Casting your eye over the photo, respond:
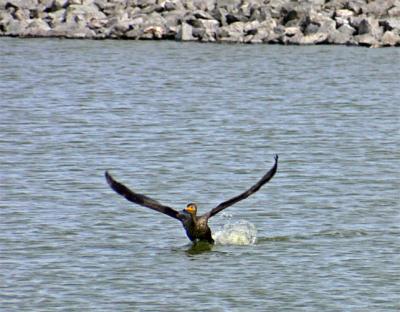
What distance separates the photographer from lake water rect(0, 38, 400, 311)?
1584 cm

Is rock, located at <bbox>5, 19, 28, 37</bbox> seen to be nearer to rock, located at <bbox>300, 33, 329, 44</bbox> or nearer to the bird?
rock, located at <bbox>300, 33, 329, 44</bbox>

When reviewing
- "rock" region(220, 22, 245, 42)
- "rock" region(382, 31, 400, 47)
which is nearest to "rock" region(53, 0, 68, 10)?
"rock" region(220, 22, 245, 42)

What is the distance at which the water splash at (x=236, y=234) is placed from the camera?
722 inches

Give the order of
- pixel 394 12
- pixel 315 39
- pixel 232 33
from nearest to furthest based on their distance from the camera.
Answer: pixel 315 39, pixel 394 12, pixel 232 33

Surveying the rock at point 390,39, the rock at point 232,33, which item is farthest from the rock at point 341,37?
the rock at point 232,33

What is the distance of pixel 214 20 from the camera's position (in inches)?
1823

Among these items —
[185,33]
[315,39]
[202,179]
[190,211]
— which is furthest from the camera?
[185,33]

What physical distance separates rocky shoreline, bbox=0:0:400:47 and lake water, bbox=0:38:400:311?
5.14ft

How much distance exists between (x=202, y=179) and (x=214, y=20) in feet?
78.2

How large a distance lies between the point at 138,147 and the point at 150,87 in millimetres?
10784

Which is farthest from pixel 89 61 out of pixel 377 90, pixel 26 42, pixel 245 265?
pixel 245 265

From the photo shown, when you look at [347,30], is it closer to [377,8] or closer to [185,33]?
[377,8]

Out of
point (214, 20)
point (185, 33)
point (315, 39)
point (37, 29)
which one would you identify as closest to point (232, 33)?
point (214, 20)

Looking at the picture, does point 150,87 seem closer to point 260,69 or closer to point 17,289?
point 260,69
